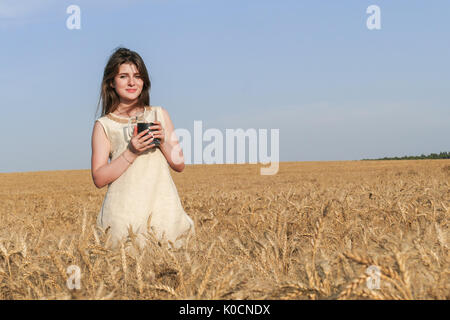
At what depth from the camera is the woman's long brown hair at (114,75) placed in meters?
3.22

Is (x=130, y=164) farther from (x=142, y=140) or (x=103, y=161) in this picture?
(x=142, y=140)

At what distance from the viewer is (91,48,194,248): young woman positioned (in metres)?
3.19

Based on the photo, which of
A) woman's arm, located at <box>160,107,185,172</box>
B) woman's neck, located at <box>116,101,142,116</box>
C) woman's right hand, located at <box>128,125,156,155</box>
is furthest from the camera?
woman's neck, located at <box>116,101,142,116</box>

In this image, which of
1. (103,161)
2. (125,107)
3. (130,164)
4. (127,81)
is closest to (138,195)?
(130,164)

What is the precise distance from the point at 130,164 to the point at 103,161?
0.23m

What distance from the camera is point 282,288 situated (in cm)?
147

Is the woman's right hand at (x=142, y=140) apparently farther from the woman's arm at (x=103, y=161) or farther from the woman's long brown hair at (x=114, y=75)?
the woman's long brown hair at (x=114, y=75)

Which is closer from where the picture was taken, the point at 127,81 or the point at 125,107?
the point at 127,81

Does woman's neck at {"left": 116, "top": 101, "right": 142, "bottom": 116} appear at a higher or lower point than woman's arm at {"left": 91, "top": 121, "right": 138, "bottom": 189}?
higher

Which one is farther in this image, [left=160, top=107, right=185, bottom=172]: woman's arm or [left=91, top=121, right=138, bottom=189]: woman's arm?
[left=160, top=107, right=185, bottom=172]: woman's arm

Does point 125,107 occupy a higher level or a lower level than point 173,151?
higher

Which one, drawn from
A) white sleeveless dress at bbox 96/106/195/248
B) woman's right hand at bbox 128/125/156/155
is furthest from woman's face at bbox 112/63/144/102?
woman's right hand at bbox 128/125/156/155

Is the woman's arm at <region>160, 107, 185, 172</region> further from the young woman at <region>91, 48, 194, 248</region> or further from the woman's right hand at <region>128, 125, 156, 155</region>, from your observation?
the woman's right hand at <region>128, 125, 156, 155</region>

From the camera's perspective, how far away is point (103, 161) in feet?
10.6
